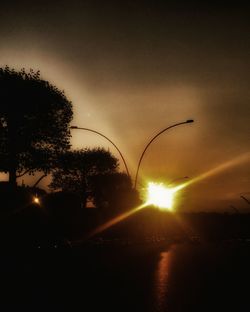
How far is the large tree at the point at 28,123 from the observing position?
37.1m

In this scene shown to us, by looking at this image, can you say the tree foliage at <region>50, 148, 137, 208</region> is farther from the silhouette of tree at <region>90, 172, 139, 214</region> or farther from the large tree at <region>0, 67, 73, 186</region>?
the large tree at <region>0, 67, 73, 186</region>

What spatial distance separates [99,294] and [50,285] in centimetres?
176

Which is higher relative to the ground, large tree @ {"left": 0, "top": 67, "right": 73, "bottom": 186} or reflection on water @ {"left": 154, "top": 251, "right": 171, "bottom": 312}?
large tree @ {"left": 0, "top": 67, "right": 73, "bottom": 186}

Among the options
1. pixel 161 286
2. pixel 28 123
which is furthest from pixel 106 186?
pixel 161 286

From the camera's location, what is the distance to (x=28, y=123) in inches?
1494

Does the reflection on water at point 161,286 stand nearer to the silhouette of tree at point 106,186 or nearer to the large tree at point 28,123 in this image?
the large tree at point 28,123

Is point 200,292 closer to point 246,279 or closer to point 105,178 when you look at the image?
point 246,279

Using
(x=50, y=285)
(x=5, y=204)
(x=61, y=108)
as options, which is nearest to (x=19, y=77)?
(x=61, y=108)

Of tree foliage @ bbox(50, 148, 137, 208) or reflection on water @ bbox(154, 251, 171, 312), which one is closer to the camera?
reflection on water @ bbox(154, 251, 171, 312)

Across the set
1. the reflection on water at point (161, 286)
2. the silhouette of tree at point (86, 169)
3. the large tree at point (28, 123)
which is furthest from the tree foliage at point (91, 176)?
the reflection on water at point (161, 286)

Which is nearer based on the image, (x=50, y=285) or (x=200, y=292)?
(x=200, y=292)

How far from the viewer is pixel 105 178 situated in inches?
2729

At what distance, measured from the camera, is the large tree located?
37094mm

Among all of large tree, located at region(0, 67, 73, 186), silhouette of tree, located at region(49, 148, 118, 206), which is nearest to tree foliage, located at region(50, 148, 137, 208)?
silhouette of tree, located at region(49, 148, 118, 206)
